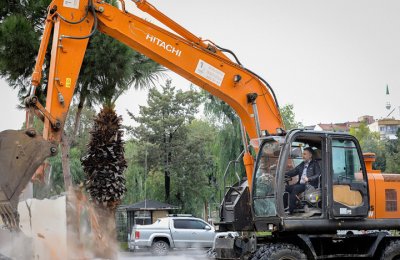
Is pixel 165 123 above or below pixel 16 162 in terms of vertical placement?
above

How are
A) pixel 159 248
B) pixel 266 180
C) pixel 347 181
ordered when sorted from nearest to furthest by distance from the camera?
pixel 266 180, pixel 347 181, pixel 159 248

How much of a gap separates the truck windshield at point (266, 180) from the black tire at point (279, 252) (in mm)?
521

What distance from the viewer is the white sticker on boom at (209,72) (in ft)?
39.4

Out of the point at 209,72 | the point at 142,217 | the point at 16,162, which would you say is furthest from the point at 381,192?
the point at 142,217

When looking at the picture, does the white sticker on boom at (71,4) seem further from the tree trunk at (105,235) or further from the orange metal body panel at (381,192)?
the tree trunk at (105,235)

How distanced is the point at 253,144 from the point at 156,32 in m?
2.77

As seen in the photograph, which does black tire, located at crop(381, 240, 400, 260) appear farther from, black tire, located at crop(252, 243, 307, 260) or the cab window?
black tire, located at crop(252, 243, 307, 260)

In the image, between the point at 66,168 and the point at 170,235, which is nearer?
the point at 66,168

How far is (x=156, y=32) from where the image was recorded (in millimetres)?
11766

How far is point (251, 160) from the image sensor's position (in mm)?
11867

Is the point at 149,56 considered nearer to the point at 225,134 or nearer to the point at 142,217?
the point at 142,217

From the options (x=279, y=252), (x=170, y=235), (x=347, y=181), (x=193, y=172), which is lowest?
(x=170, y=235)

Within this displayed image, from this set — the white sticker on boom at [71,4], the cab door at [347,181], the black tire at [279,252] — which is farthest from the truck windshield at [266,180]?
the white sticker on boom at [71,4]

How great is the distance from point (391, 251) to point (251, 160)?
9.65ft
